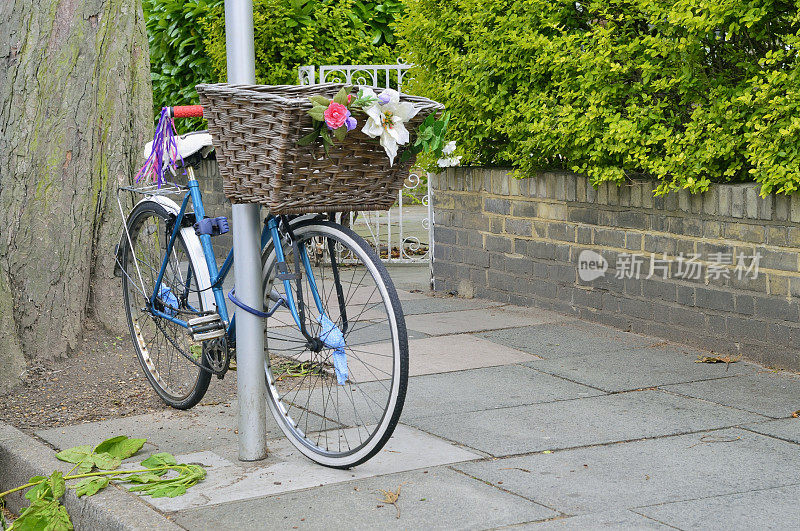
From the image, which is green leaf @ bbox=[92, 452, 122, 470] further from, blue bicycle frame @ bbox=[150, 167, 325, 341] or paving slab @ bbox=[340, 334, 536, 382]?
paving slab @ bbox=[340, 334, 536, 382]

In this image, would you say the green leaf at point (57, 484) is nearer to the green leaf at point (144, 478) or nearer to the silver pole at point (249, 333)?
the green leaf at point (144, 478)

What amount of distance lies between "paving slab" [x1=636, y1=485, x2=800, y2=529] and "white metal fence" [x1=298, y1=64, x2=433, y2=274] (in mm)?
4943

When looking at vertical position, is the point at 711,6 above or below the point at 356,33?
below

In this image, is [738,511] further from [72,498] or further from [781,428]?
[72,498]

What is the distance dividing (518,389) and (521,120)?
249 centimetres

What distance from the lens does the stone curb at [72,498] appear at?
3.38 metres

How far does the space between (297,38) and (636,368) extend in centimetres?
572

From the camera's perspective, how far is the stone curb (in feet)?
11.1

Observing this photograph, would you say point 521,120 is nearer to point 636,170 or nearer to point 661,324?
point 636,170

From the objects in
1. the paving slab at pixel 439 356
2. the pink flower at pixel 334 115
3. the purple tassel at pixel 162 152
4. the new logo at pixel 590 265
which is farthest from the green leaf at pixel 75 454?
the new logo at pixel 590 265

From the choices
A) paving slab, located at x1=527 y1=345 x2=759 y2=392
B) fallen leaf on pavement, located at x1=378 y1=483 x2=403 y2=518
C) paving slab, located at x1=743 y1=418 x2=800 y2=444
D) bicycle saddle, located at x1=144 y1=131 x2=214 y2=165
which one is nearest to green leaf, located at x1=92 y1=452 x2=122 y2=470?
fallen leaf on pavement, located at x1=378 y1=483 x2=403 y2=518

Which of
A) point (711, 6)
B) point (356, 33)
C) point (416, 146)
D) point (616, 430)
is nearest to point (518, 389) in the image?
point (616, 430)

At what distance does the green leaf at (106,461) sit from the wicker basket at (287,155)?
1156mm

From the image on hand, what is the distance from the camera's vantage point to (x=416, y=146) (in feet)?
12.2
